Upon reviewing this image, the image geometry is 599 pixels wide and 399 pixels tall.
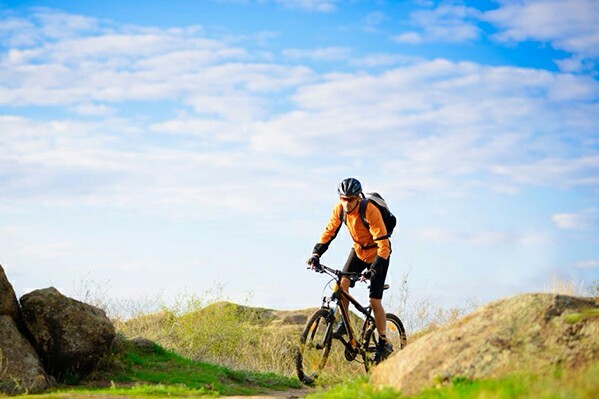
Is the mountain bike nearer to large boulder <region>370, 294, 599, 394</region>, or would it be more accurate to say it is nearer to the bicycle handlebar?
the bicycle handlebar

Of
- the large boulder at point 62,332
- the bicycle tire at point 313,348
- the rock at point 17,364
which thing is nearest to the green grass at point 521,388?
the bicycle tire at point 313,348

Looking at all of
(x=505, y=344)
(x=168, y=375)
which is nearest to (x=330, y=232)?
(x=168, y=375)

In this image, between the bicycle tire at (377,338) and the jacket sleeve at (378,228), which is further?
the bicycle tire at (377,338)

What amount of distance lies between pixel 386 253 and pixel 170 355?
18.9ft

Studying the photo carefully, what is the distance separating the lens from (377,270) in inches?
479

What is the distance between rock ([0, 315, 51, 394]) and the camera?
1230 cm

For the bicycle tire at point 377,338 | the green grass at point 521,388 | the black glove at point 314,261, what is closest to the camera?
the green grass at point 521,388

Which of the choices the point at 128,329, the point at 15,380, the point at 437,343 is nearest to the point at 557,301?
the point at 437,343

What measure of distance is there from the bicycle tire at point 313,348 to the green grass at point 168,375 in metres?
1.64

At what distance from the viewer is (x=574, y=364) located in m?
7.18

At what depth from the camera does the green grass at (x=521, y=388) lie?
591 centimetres

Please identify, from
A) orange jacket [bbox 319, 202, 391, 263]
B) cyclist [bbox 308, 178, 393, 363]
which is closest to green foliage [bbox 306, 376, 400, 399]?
cyclist [bbox 308, 178, 393, 363]

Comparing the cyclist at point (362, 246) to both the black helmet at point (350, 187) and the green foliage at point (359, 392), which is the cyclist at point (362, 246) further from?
the green foliage at point (359, 392)

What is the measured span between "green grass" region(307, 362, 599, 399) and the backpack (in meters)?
4.70
